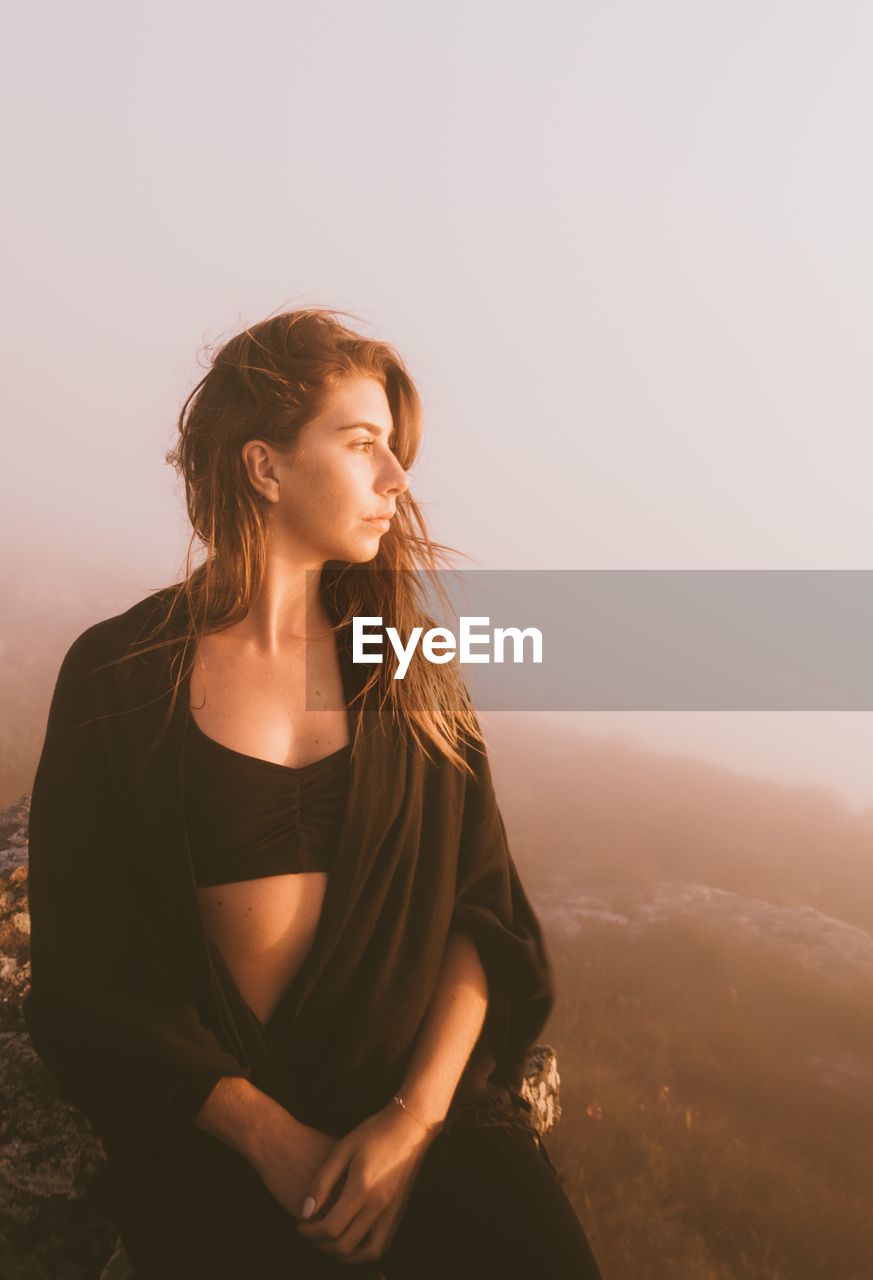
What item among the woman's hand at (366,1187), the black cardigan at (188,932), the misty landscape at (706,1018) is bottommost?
the misty landscape at (706,1018)

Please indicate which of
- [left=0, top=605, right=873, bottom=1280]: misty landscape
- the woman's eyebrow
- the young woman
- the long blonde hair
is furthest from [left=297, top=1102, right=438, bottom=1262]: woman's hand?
[left=0, top=605, right=873, bottom=1280]: misty landscape

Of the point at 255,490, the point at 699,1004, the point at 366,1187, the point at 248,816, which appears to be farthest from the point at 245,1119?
the point at 699,1004

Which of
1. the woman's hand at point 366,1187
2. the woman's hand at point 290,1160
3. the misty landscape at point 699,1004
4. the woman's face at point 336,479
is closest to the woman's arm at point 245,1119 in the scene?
the woman's hand at point 290,1160

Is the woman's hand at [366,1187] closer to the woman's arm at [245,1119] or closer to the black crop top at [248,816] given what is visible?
the woman's arm at [245,1119]

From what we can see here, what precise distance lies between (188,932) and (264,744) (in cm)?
57

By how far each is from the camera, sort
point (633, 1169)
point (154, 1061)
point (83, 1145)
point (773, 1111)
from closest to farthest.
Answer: point (154, 1061), point (83, 1145), point (633, 1169), point (773, 1111)

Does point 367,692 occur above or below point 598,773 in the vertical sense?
above

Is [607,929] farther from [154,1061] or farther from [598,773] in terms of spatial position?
[154,1061]

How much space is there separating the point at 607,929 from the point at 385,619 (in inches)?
212

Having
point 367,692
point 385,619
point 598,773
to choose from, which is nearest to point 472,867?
point 367,692

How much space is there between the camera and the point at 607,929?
7.55 m

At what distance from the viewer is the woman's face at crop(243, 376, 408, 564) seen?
2.74 metres

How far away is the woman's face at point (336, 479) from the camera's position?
2742 mm

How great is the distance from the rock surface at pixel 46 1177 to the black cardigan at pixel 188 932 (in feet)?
1.82
